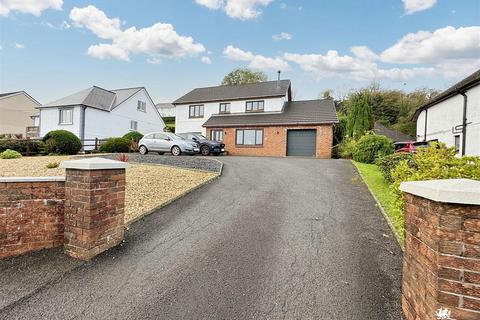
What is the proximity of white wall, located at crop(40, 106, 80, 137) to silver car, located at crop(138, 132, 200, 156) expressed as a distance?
11095 millimetres

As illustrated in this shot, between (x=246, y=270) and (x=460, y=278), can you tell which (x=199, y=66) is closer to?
(x=246, y=270)

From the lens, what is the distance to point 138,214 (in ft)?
19.1

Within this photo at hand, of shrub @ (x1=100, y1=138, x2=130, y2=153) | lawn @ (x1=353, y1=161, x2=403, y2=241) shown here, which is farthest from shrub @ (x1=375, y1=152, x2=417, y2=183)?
shrub @ (x1=100, y1=138, x2=130, y2=153)

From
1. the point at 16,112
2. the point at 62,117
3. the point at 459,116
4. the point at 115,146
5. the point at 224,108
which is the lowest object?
the point at 115,146

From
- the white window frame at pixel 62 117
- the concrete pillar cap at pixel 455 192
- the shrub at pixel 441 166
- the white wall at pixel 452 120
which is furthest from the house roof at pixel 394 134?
the concrete pillar cap at pixel 455 192

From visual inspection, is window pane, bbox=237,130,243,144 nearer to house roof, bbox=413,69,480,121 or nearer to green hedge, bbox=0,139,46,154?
green hedge, bbox=0,139,46,154

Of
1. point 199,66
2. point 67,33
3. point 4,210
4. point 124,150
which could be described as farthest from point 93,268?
point 199,66

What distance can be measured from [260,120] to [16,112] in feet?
113

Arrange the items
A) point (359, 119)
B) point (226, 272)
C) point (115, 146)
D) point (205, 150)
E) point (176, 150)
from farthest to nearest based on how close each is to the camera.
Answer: point (359, 119), point (115, 146), point (205, 150), point (176, 150), point (226, 272)

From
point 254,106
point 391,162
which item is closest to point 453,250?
point 391,162

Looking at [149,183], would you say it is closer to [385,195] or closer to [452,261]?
[385,195]

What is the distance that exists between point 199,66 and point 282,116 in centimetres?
834

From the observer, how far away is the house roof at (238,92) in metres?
26.0

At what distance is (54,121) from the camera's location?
2698cm
